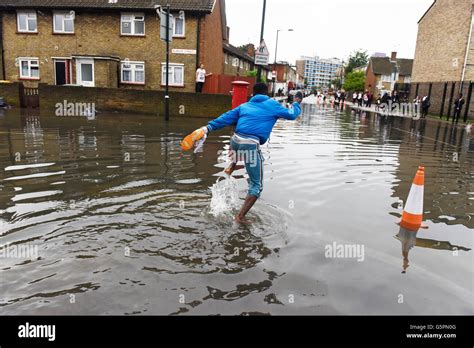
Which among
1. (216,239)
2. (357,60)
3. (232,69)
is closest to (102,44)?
(232,69)

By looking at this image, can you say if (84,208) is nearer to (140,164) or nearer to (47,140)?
(140,164)

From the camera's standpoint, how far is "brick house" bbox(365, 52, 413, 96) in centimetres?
7594

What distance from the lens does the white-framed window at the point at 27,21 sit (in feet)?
89.4

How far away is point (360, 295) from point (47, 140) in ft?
34.6

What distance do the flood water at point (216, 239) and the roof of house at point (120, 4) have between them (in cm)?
1842

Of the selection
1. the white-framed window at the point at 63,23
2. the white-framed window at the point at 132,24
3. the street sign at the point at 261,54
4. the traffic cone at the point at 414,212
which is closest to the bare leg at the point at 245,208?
the traffic cone at the point at 414,212

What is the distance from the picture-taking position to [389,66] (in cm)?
7831

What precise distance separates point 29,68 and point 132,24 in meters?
8.04

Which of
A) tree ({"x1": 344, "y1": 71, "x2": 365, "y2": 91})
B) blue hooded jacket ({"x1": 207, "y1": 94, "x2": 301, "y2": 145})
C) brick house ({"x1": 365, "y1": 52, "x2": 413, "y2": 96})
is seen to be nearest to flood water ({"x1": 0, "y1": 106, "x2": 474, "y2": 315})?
blue hooded jacket ({"x1": 207, "y1": 94, "x2": 301, "y2": 145})

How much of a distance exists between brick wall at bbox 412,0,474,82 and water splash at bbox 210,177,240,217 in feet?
101

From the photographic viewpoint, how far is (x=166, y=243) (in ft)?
15.6

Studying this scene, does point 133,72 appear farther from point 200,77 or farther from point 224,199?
point 224,199

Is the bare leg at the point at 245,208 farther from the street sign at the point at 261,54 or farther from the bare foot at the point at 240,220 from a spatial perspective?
the street sign at the point at 261,54
